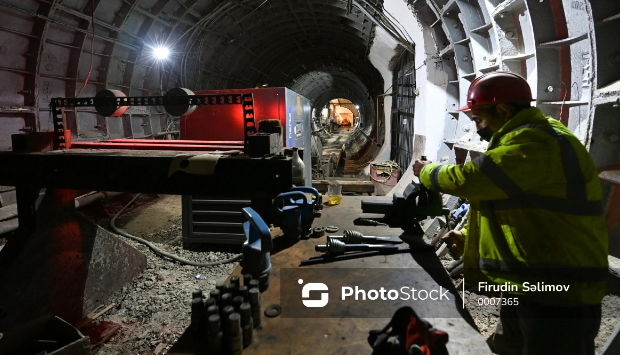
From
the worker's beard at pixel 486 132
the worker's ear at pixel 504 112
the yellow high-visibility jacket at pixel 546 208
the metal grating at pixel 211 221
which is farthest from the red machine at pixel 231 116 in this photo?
the yellow high-visibility jacket at pixel 546 208

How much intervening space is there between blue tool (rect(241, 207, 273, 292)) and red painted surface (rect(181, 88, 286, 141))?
4404 mm

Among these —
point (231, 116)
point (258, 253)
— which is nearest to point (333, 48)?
point (231, 116)

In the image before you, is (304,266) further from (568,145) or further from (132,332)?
(132,332)

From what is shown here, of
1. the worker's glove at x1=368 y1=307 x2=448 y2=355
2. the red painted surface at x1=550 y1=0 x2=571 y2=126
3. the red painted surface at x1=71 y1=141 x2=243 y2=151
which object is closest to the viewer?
the worker's glove at x1=368 y1=307 x2=448 y2=355

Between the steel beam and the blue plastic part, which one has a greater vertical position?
the steel beam

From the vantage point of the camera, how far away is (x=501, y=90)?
206 centimetres

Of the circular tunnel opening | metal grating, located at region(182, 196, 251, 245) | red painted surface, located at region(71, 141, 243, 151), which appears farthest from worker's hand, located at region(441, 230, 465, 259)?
the circular tunnel opening

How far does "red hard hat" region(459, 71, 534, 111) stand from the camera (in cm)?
203

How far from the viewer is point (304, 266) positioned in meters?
2.10

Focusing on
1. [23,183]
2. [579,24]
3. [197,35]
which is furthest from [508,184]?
[197,35]

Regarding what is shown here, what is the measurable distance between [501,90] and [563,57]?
2.34m

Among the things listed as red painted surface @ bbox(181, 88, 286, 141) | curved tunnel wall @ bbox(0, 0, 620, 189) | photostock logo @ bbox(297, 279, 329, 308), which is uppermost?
curved tunnel wall @ bbox(0, 0, 620, 189)

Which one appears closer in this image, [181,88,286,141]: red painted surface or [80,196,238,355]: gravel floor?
[80,196,238,355]: gravel floor

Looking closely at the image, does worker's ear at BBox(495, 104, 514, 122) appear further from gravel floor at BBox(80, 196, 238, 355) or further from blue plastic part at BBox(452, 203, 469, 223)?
gravel floor at BBox(80, 196, 238, 355)
